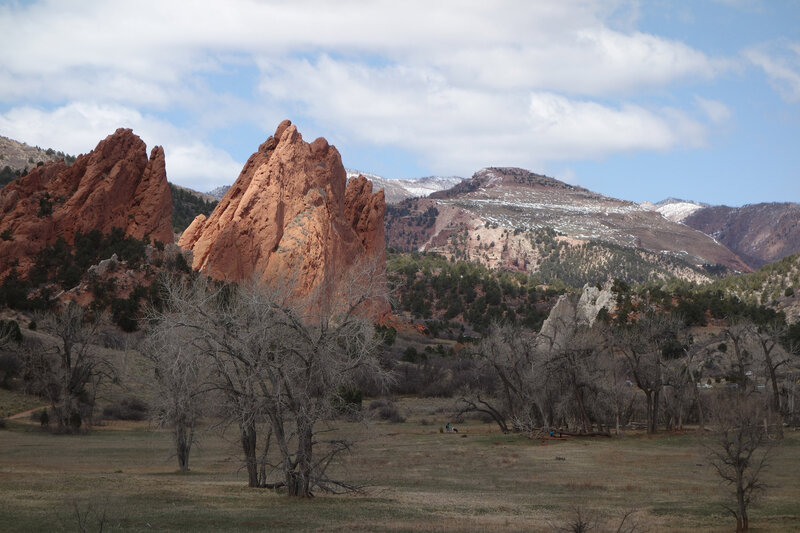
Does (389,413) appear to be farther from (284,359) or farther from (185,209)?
(185,209)

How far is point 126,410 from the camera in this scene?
165 feet

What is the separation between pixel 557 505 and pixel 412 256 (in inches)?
4940

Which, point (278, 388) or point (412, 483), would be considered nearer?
point (278, 388)

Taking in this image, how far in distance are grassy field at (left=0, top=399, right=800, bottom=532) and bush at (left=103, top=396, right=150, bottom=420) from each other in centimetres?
624

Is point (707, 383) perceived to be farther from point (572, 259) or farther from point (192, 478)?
point (572, 259)

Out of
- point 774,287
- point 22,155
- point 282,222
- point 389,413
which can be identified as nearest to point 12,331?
point 389,413

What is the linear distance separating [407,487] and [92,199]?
5315 centimetres

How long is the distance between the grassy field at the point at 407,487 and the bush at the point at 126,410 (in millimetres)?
6242

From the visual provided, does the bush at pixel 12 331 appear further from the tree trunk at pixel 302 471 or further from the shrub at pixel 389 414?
the tree trunk at pixel 302 471

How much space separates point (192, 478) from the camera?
1117 inches

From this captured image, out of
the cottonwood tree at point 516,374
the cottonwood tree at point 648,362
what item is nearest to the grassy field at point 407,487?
the cottonwood tree at point 516,374

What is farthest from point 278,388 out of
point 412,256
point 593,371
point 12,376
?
point 412,256

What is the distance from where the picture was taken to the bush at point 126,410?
50.0 meters

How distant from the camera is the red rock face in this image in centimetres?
6794
